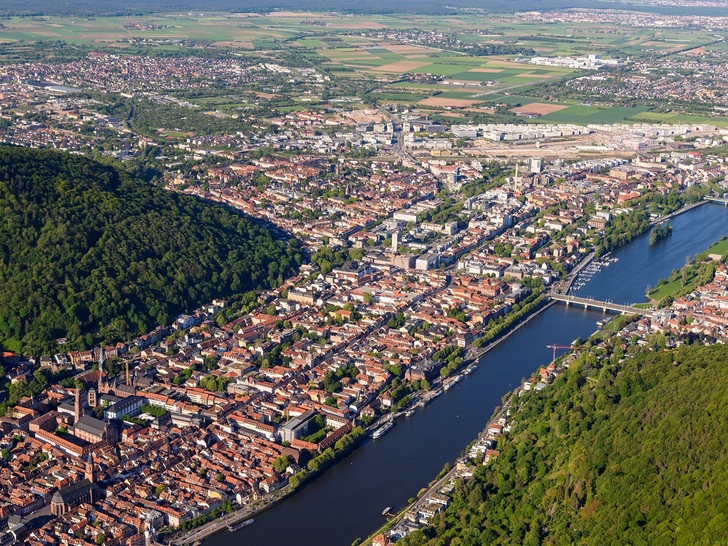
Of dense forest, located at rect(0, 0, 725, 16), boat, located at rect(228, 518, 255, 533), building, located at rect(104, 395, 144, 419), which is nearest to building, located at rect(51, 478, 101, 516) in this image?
boat, located at rect(228, 518, 255, 533)

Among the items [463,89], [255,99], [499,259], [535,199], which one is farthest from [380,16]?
[499,259]

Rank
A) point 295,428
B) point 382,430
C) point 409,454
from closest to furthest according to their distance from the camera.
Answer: point 409,454, point 295,428, point 382,430

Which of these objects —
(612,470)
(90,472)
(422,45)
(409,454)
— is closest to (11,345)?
(90,472)

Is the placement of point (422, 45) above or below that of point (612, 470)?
above

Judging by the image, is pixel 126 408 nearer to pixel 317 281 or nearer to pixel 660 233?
pixel 317 281

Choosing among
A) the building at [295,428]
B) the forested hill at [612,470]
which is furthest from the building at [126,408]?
the forested hill at [612,470]

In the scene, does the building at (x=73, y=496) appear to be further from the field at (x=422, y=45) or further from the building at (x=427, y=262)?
the field at (x=422, y=45)
